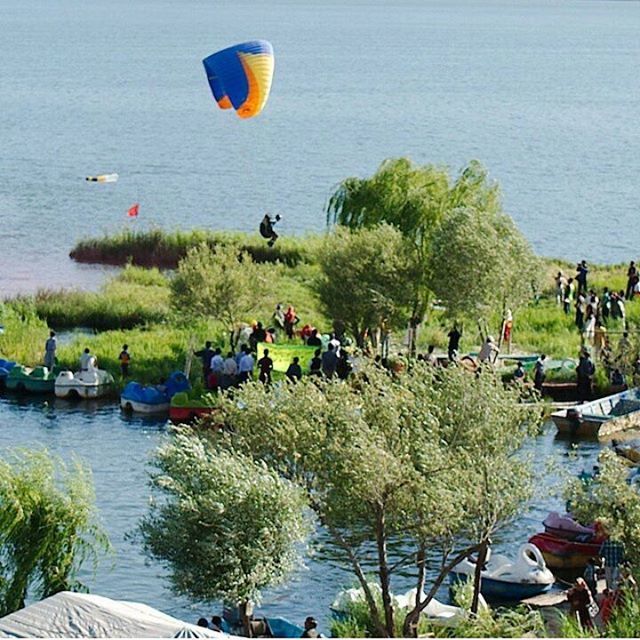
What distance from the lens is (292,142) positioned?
122188 millimetres

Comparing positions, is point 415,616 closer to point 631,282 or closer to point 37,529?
point 37,529

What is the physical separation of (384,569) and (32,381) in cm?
1953

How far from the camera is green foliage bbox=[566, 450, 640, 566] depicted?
2031cm

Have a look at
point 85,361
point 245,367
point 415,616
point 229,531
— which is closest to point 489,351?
point 245,367

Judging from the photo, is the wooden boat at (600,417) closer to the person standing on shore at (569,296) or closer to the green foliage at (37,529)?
the person standing on shore at (569,296)

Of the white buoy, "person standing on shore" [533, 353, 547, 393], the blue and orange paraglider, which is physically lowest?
"person standing on shore" [533, 353, 547, 393]

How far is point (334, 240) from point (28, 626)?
22.5m

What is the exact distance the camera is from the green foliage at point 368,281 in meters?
38.3

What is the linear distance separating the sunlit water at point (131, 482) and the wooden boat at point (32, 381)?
1.34 feet

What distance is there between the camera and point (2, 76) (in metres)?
166

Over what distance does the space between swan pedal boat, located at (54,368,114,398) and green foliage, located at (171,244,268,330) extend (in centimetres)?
245

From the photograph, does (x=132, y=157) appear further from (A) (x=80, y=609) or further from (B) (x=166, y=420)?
(A) (x=80, y=609)

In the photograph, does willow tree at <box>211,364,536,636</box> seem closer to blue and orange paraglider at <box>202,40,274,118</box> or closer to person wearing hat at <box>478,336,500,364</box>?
person wearing hat at <box>478,336,500,364</box>

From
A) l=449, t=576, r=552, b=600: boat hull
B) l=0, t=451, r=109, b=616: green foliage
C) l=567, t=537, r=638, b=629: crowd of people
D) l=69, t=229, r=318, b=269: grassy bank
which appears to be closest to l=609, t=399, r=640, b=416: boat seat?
l=567, t=537, r=638, b=629: crowd of people
